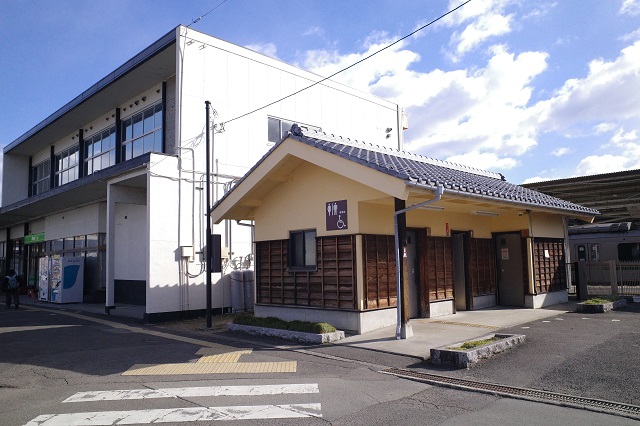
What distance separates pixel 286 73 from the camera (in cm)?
1997

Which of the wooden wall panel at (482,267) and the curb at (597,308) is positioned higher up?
the wooden wall panel at (482,267)

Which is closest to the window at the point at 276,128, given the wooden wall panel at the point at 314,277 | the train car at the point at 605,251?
the wooden wall panel at the point at 314,277

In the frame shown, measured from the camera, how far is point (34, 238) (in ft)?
94.3

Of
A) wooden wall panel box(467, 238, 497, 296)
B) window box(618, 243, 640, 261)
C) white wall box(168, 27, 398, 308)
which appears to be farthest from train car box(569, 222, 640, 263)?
white wall box(168, 27, 398, 308)

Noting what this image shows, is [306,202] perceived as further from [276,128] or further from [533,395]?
[276,128]

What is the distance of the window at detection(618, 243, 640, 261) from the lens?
858 inches

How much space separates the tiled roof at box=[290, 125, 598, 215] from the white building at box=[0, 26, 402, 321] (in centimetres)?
196

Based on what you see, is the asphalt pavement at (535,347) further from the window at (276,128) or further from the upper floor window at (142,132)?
the window at (276,128)

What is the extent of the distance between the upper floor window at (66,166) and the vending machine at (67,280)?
553cm

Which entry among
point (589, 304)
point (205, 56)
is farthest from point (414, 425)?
point (205, 56)

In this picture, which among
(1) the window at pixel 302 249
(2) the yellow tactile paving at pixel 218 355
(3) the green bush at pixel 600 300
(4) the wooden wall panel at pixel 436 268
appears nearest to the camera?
(2) the yellow tactile paving at pixel 218 355

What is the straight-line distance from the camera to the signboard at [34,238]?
1099 inches

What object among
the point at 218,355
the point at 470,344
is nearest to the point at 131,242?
the point at 218,355

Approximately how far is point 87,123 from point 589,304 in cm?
2281
